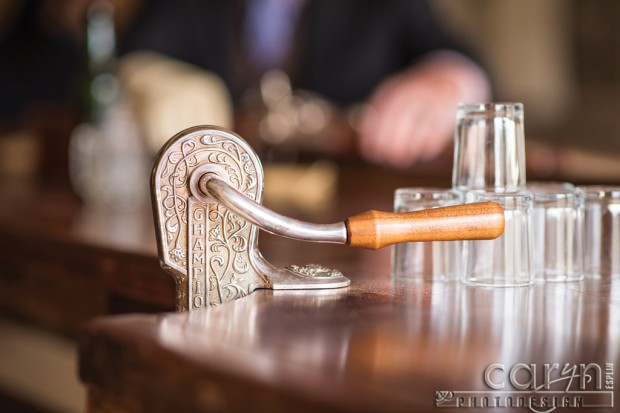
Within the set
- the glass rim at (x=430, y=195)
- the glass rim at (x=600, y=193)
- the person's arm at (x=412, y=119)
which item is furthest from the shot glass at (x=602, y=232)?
the person's arm at (x=412, y=119)

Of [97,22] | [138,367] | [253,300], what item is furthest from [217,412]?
[97,22]

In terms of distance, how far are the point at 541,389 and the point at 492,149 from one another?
35 cm

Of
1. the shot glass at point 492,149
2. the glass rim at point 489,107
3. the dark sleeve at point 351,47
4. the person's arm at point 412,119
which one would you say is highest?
the dark sleeve at point 351,47

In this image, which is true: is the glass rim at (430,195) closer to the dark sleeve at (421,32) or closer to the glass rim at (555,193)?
the glass rim at (555,193)

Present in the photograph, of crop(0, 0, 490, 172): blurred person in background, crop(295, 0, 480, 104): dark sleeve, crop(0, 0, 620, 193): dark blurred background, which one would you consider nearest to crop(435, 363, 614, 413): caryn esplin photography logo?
crop(0, 0, 490, 172): blurred person in background

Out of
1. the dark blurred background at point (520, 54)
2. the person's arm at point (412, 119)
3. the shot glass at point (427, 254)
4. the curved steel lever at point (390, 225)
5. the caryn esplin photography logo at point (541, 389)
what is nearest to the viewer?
the caryn esplin photography logo at point (541, 389)

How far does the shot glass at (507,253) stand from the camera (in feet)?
2.29

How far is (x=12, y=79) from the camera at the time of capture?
4.34m

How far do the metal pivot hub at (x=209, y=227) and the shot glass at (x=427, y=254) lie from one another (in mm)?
111

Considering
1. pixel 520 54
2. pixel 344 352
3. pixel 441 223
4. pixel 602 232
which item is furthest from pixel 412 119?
pixel 520 54

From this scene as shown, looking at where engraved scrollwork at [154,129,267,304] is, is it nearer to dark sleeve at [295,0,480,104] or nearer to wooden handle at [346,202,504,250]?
wooden handle at [346,202,504,250]

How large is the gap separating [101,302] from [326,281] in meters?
0.56

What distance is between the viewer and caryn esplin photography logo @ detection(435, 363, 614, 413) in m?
0.41

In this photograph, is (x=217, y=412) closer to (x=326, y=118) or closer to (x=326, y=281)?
(x=326, y=281)
